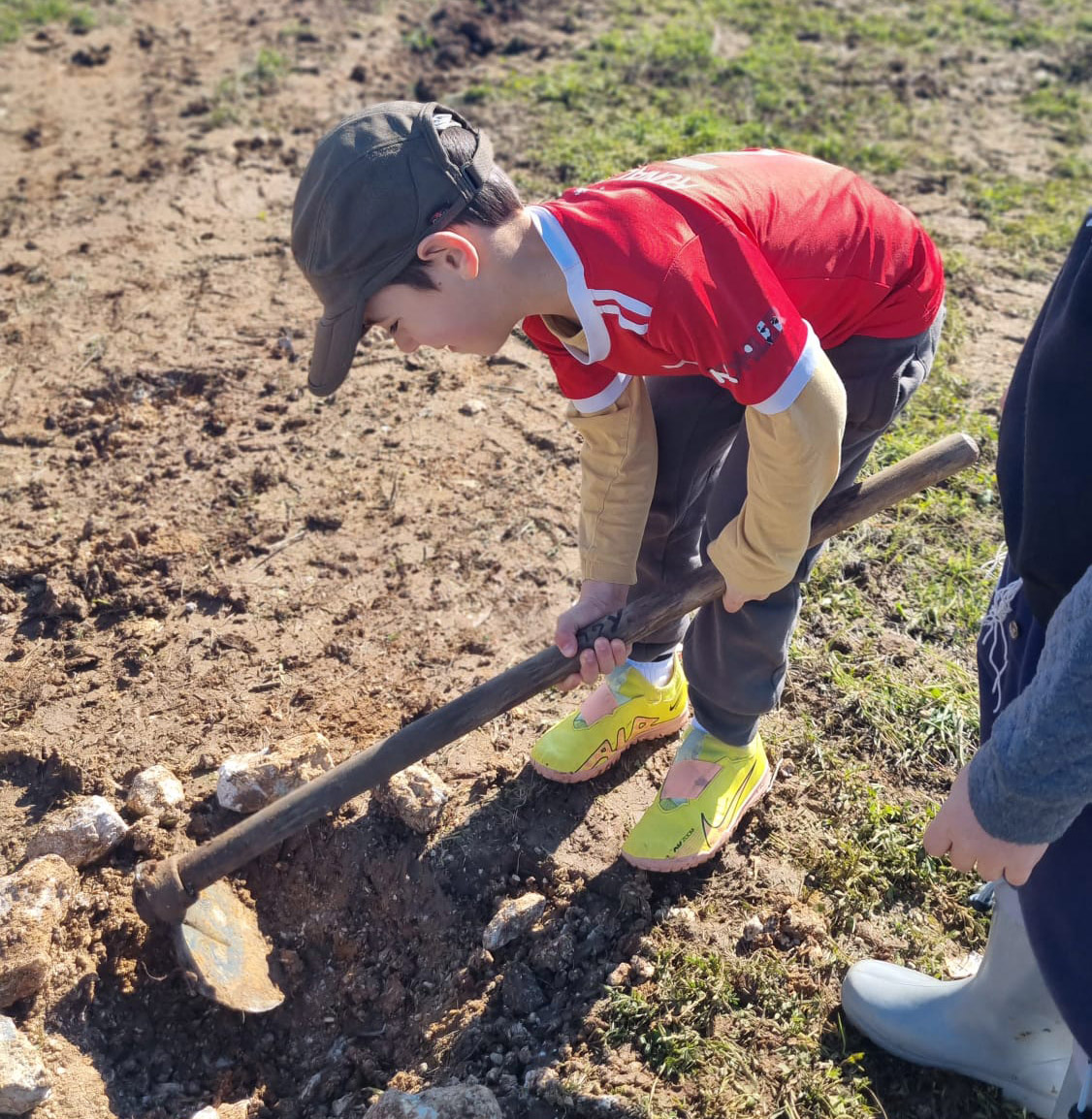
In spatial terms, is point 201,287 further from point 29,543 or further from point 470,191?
point 470,191

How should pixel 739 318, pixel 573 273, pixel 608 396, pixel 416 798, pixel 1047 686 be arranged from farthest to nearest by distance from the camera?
pixel 416 798 → pixel 608 396 → pixel 573 273 → pixel 739 318 → pixel 1047 686

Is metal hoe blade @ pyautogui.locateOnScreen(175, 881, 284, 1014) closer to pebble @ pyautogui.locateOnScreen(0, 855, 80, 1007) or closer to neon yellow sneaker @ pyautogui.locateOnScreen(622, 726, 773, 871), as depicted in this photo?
pebble @ pyautogui.locateOnScreen(0, 855, 80, 1007)

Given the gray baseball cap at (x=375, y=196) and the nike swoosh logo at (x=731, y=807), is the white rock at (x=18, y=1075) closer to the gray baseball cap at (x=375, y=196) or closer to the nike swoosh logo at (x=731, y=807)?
the nike swoosh logo at (x=731, y=807)

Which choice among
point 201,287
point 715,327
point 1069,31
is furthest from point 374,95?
point 715,327

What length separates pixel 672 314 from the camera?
1.80m

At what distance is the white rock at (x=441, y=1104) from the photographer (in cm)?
208

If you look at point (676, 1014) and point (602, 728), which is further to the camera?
point (602, 728)

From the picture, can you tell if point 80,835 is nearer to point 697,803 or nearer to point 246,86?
point 697,803

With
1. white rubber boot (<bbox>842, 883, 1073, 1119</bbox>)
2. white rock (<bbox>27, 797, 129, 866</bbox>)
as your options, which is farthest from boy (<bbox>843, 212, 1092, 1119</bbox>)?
white rock (<bbox>27, 797, 129, 866</bbox>)

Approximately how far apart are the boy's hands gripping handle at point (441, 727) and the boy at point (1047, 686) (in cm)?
51

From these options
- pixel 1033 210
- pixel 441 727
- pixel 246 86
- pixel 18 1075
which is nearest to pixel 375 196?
pixel 441 727

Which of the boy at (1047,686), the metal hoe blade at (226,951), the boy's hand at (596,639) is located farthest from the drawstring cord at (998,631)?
the metal hoe blade at (226,951)

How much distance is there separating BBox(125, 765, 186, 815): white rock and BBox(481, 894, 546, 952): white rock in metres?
0.92

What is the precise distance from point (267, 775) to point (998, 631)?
5.97 feet
